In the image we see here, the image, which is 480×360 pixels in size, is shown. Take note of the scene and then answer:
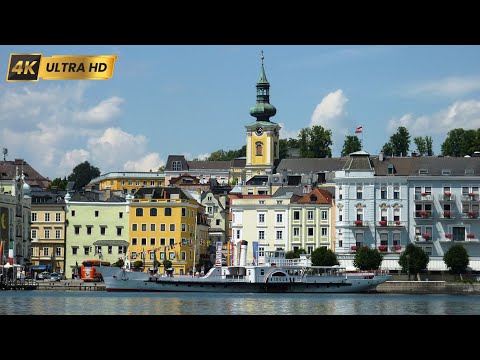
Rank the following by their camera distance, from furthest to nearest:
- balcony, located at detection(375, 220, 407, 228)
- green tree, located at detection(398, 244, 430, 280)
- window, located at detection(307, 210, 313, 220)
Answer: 1. window, located at detection(307, 210, 313, 220)
2. balcony, located at detection(375, 220, 407, 228)
3. green tree, located at detection(398, 244, 430, 280)

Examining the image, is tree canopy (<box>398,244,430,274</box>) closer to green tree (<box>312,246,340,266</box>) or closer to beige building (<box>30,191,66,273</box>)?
green tree (<box>312,246,340,266</box>)

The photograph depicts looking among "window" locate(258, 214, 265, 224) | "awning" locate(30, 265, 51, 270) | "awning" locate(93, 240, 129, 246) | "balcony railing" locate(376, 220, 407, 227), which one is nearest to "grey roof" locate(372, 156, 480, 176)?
"balcony railing" locate(376, 220, 407, 227)

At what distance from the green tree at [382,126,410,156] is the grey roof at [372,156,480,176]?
18.8 m

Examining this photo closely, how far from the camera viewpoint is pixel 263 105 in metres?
94.4

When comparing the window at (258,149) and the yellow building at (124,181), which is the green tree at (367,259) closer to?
the window at (258,149)

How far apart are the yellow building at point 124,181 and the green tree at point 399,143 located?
20.9 m

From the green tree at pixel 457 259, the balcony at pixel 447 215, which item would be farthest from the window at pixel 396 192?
the green tree at pixel 457 259

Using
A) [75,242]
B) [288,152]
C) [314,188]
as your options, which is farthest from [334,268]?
[288,152]

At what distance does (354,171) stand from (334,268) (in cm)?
602

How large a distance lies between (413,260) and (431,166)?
6785mm

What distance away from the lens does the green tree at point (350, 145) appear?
88731 mm

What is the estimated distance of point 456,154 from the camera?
76750 millimetres

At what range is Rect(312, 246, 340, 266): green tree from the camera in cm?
6131
